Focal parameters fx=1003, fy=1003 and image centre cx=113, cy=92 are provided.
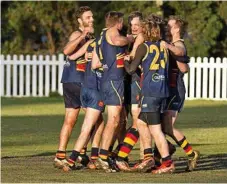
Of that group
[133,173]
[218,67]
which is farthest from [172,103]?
[218,67]

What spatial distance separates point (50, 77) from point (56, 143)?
50.8 ft

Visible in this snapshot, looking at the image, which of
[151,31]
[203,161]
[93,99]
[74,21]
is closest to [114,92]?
[93,99]

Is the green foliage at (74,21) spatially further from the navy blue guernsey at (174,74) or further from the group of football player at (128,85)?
the navy blue guernsey at (174,74)

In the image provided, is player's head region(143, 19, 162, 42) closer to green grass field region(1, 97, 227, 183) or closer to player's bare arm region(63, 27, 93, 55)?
player's bare arm region(63, 27, 93, 55)

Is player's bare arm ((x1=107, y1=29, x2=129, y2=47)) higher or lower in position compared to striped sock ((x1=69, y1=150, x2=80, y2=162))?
higher

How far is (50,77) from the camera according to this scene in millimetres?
34375

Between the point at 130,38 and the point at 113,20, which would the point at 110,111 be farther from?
the point at 113,20

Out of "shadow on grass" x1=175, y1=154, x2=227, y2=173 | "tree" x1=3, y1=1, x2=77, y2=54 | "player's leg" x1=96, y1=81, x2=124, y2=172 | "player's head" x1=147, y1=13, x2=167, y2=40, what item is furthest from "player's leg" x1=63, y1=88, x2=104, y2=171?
"tree" x1=3, y1=1, x2=77, y2=54

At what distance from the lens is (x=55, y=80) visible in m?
34.1

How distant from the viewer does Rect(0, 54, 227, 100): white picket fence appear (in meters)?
32.7

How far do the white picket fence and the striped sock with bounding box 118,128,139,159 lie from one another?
19.2 metres

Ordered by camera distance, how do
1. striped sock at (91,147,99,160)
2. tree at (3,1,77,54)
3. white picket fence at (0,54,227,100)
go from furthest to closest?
tree at (3,1,77,54) < white picket fence at (0,54,227,100) < striped sock at (91,147,99,160)

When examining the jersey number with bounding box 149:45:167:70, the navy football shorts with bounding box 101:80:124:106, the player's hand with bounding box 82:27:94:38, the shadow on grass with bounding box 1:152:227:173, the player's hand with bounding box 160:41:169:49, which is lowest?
the shadow on grass with bounding box 1:152:227:173

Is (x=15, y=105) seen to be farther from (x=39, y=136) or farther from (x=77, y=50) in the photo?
(x=77, y=50)
